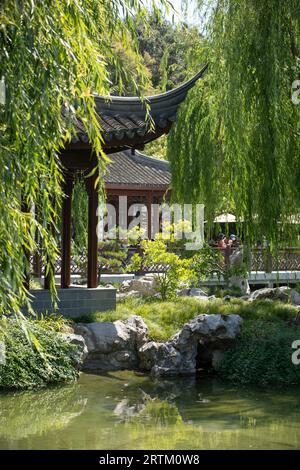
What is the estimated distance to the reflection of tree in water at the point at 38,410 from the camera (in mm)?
6488

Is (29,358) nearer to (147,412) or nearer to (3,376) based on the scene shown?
(3,376)

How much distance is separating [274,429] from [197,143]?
455cm

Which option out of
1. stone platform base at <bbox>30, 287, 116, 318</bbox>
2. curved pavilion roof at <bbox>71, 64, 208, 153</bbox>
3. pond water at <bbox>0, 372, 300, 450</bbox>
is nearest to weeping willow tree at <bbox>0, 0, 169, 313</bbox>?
pond water at <bbox>0, 372, 300, 450</bbox>

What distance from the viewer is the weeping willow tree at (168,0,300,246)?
26.1 feet

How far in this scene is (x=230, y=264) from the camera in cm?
1423

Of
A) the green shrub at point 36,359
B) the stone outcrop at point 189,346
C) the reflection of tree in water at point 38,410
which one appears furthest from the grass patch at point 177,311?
the reflection of tree in water at point 38,410

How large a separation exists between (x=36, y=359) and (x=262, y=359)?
2.42 m

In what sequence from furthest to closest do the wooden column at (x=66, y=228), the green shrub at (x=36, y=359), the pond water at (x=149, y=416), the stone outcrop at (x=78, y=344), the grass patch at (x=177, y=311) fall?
1. the wooden column at (x=66, y=228)
2. the grass patch at (x=177, y=311)
3. the stone outcrop at (x=78, y=344)
4. the green shrub at (x=36, y=359)
5. the pond water at (x=149, y=416)

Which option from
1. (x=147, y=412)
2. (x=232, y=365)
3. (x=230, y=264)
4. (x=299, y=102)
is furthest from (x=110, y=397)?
(x=230, y=264)

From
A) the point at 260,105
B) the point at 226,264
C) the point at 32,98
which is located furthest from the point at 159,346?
the point at 226,264

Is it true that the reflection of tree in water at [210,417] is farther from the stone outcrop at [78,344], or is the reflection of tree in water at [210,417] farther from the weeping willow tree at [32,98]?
the weeping willow tree at [32,98]

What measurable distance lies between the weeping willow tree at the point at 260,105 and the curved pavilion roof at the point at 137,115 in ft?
3.75

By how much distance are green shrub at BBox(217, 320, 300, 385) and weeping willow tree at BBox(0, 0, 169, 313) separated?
15.0 ft

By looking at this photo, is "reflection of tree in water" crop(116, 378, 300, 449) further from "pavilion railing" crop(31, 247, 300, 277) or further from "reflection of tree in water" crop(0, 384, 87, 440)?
"pavilion railing" crop(31, 247, 300, 277)
